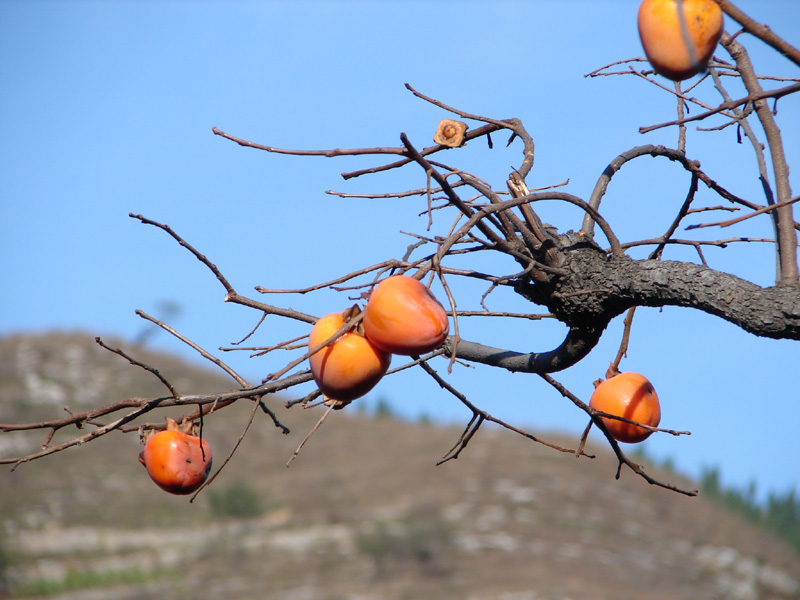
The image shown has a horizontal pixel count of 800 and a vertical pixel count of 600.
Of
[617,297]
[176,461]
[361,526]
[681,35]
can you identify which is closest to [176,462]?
[176,461]

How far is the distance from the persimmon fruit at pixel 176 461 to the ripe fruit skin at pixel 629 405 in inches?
44.4

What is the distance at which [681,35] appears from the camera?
1.46m

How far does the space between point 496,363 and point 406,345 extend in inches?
26.2

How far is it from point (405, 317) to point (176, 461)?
937mm

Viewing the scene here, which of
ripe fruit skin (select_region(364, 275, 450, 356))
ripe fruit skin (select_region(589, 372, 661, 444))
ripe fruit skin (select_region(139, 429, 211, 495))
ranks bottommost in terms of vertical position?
ripe fruit skin (select_region(139, 429, 211, 495))

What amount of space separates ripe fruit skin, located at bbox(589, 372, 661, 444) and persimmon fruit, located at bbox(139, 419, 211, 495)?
113 centimetres

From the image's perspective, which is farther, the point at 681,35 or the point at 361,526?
the point at 361,526

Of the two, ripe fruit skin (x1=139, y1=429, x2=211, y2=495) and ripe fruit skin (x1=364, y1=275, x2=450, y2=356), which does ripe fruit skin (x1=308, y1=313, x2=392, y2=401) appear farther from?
ripe fruit skin (x1=139, y1=429, x2=211, y2=495)

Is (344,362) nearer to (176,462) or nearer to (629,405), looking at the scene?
(176,462)

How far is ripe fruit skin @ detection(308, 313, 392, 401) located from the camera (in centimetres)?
165

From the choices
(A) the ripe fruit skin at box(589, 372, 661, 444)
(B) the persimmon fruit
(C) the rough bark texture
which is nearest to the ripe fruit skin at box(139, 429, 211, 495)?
(B) the persimmon fruit

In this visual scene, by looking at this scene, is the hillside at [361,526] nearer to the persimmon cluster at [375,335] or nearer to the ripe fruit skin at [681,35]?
the persimmon cluster at [375,335]

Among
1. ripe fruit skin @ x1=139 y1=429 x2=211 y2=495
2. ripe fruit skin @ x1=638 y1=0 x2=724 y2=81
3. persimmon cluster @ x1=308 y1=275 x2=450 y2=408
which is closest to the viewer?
ripe fruit skin @ x1=638 y1=0 x2=724 y2=81

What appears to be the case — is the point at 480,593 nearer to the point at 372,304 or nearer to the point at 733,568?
the point at 733,568
